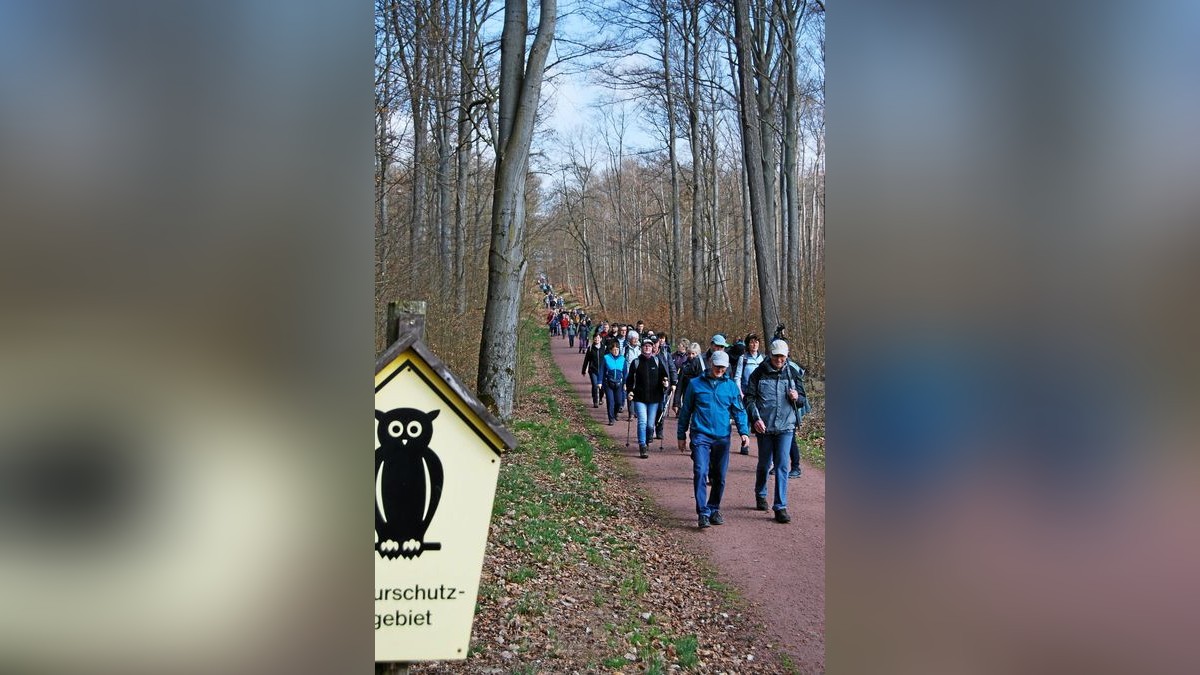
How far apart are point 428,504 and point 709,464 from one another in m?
6.24

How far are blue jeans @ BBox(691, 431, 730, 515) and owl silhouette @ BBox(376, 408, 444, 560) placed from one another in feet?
19.2

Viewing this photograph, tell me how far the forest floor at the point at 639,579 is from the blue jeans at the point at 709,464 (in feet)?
1.06

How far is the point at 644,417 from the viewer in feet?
45.2

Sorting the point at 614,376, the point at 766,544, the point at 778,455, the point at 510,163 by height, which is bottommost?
the point at 766,544

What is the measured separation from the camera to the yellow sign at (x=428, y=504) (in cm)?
309

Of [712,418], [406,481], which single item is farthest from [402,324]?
[712,418]
